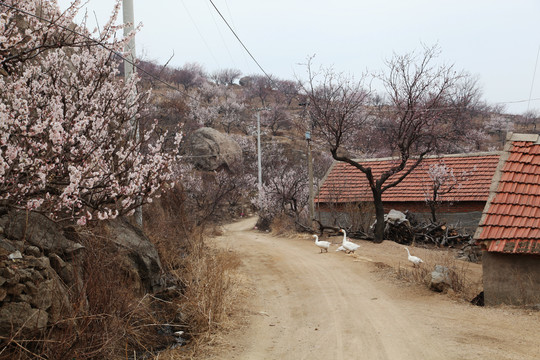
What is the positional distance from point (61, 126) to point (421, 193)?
20148 millimetres

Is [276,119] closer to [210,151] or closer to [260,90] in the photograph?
[260,90]

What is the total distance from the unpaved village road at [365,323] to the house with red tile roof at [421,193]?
10.4 metres

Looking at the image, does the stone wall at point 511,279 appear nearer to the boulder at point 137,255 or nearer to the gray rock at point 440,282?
the gray rock at point 440,282

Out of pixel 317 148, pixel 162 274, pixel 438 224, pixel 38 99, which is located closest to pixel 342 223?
pixel 438 224

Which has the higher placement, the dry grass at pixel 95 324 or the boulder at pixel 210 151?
the boulder at pixel 210 151

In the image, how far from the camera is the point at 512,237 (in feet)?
32.2

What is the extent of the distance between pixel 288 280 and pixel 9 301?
24.9 ft

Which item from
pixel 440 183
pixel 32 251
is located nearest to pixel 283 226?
pixel 440 183

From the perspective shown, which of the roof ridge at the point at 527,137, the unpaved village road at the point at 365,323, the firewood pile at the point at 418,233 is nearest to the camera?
the unpaved village road at the point at 365,323

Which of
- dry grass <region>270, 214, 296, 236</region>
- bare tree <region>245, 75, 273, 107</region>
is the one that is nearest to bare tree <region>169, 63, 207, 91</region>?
bare tree <region>245, 75, 273, 107</region>

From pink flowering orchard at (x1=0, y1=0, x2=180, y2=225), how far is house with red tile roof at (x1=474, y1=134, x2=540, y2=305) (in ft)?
23.0

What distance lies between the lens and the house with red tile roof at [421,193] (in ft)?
72.7

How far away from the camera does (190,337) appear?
25.1 feet

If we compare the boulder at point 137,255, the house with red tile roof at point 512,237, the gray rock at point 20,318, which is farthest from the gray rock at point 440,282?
the gray rock at point 20,318
